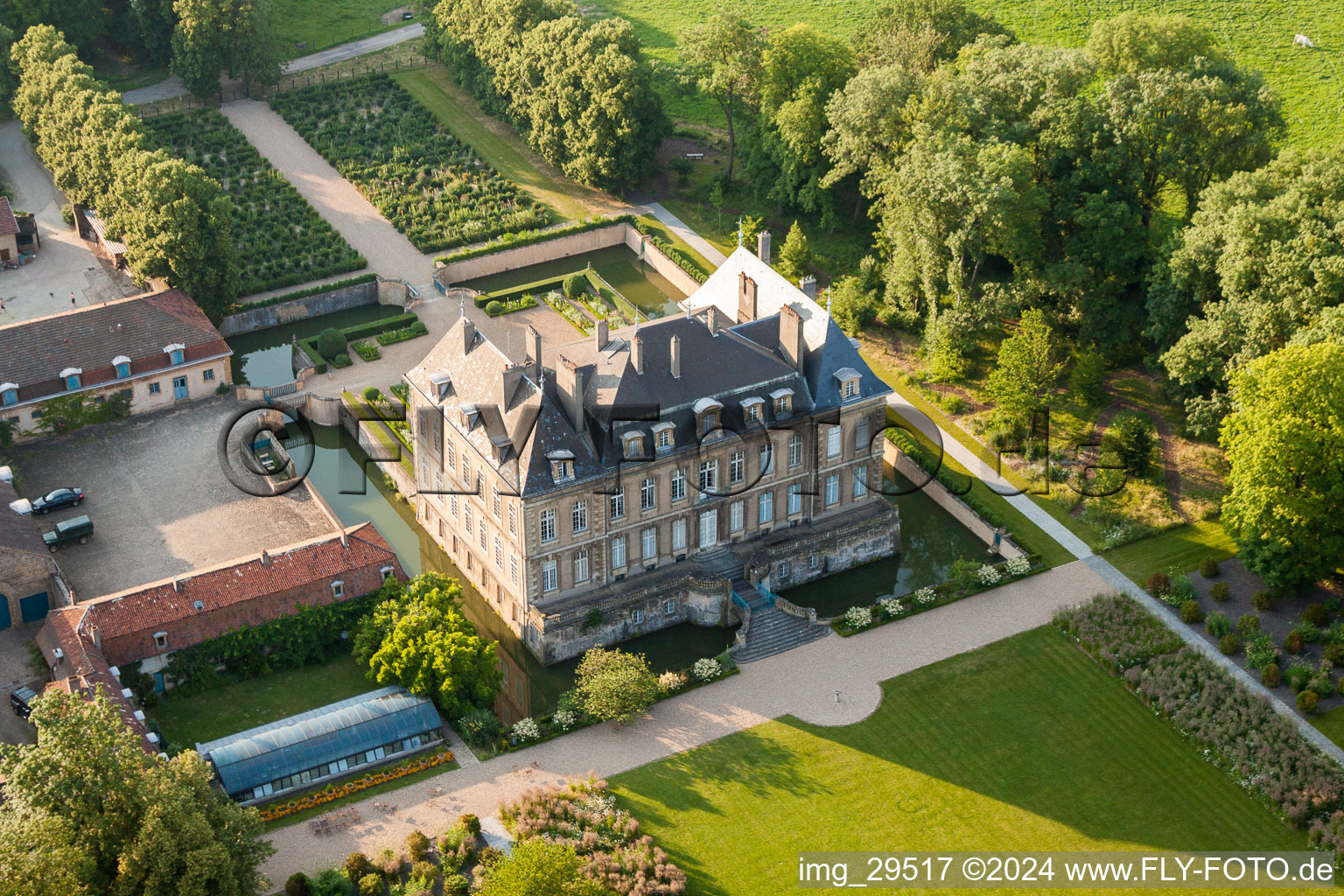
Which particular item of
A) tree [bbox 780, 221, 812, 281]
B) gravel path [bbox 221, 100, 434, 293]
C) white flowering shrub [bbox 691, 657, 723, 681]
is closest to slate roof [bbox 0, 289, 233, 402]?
gravel path [bbox 221, 100, 434, 293]

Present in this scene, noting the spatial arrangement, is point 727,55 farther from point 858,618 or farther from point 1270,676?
point 1270,676

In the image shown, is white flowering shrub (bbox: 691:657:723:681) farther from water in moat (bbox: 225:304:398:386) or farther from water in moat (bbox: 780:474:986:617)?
water in moat (bbox: 225:304:398:386)

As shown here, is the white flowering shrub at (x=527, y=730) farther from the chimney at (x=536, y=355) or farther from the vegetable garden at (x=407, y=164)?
the vegetable garden at (x=407, y=164)

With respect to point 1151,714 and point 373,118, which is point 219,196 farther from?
point 1151,714

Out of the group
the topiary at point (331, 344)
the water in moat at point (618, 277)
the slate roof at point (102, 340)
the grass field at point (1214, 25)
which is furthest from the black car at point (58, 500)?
the grass field at point (1214, 25)

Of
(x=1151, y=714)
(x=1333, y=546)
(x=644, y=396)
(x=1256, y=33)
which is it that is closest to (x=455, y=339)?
(x=644, y=396)

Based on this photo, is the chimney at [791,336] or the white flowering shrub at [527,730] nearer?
the white flowering shrub at [527,730]
